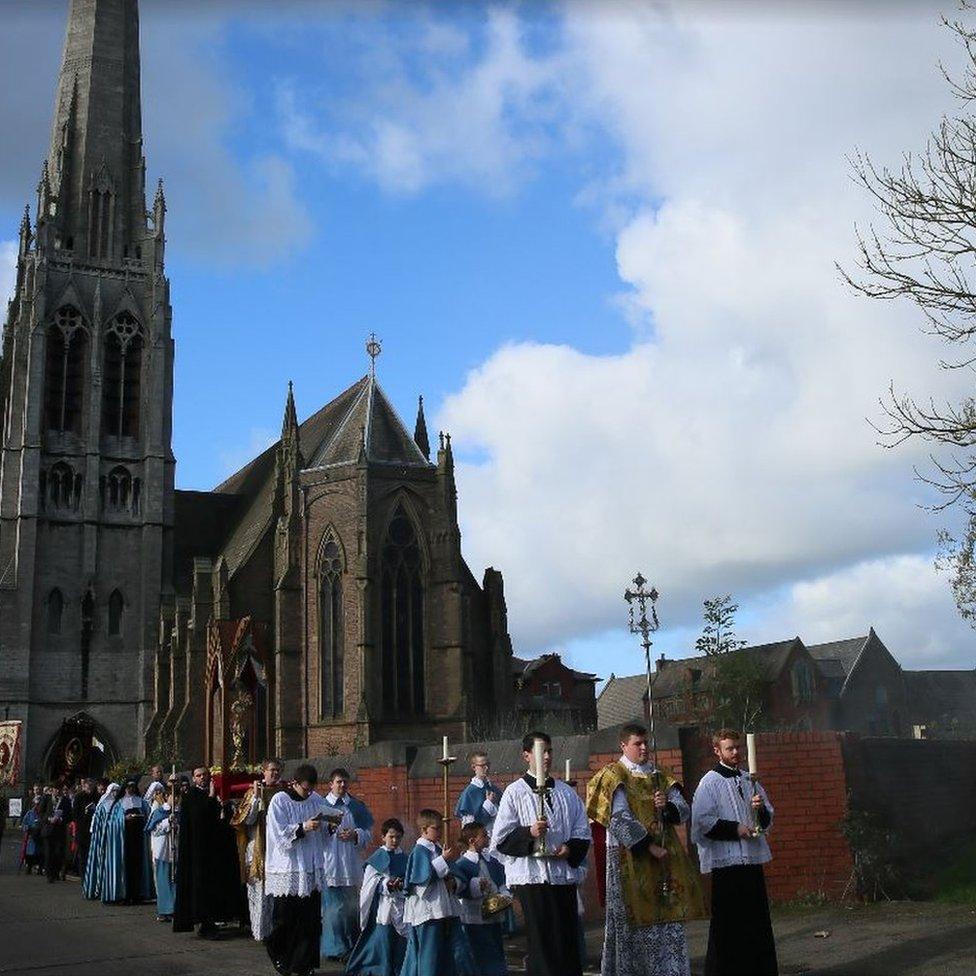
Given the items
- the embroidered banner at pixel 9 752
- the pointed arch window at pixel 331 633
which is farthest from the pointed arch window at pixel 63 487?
the pointed arch window at pixel 331 633

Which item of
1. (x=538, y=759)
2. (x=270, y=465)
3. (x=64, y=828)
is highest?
(x=270, y=465)

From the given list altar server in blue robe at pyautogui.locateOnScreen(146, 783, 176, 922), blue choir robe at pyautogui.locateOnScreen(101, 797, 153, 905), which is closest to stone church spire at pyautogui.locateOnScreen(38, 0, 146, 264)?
blue choir robe at pyautogui.locateOnScreen(101, 797, 153, 905)

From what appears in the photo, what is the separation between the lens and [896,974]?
8414 millimetres

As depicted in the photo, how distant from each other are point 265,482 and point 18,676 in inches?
517

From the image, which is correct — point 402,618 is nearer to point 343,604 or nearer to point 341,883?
point 343,604

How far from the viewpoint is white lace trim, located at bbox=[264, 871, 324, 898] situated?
10.7 meters

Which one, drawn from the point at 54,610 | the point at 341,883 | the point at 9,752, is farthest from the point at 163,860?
the point at 54,610

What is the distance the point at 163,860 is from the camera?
15.4 meters

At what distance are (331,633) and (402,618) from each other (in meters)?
2.39

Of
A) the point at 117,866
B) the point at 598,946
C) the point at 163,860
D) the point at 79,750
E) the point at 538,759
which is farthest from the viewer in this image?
the point at 79,750

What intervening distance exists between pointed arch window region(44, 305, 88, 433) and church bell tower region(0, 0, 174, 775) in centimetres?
5

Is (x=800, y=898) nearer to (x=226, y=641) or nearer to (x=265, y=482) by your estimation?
(x=226, y=641)

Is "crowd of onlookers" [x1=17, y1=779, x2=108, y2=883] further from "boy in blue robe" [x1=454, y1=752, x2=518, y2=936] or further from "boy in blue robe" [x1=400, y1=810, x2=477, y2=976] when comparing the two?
"boy in blue robe" [x1=400, y1=810, x2=477, y2=976]

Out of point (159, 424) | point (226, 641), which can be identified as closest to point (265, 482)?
point (159, 424)
